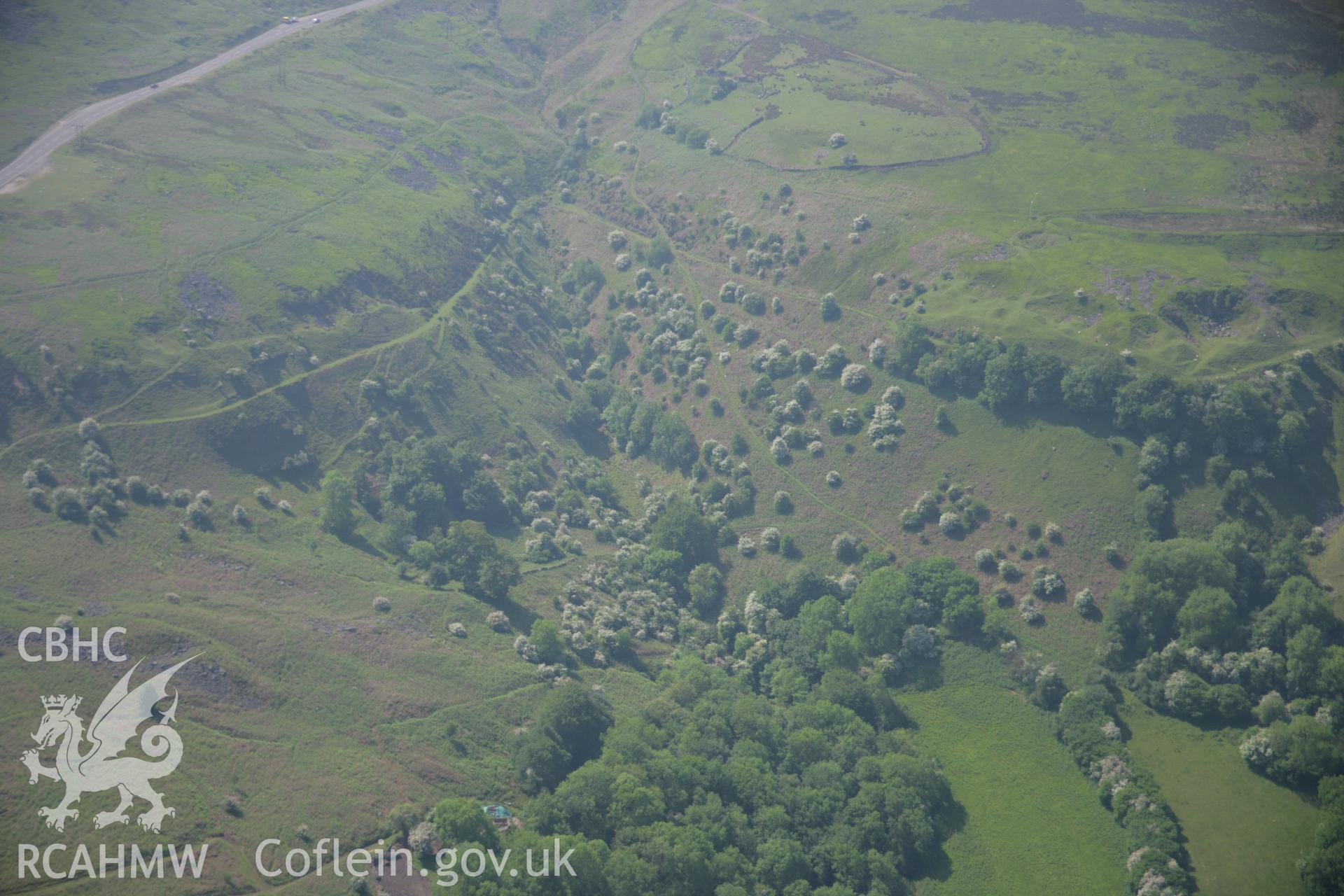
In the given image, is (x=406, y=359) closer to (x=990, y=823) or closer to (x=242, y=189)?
(x=242, y=189)

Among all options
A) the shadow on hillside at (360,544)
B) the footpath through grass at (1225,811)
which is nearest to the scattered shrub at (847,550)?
the footpath through grass at (1225,811)

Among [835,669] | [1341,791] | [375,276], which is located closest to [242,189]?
[375,276]

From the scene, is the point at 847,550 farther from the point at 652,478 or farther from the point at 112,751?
the point at 112,751

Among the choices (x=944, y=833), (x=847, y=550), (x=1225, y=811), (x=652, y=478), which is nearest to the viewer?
(x=1225, y=811)

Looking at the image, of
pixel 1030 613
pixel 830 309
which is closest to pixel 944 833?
pixel 1030 613

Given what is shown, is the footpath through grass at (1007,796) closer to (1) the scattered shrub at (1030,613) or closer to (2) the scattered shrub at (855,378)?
(1) the scattered shrub at (1030,613)

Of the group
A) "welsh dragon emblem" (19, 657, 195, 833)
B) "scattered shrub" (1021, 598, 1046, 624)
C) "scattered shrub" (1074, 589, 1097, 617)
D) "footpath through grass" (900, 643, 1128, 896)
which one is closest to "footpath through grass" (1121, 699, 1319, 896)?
"footpath through grass" (900, 643, 1128, 896)
